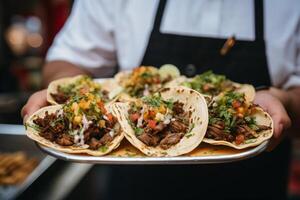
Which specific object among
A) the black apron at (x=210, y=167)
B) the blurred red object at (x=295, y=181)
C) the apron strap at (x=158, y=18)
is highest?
the apron strap at (x=158, y=18)

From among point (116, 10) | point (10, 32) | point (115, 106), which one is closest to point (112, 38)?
point (116, 10)

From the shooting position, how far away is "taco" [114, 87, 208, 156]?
6.18ft

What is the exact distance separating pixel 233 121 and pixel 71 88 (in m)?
0.99

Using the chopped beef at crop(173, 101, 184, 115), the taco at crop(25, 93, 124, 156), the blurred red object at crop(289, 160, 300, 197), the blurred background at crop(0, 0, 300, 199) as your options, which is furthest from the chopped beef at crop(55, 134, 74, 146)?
the blurred red object at crop(289, 160, 300, 197)

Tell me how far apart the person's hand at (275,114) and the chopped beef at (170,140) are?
41 cm

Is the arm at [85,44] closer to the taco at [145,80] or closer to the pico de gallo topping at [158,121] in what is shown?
the taco at [145,80]

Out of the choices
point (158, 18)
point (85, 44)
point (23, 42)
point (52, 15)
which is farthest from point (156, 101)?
point (23, 42)

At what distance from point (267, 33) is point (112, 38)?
3.39ft

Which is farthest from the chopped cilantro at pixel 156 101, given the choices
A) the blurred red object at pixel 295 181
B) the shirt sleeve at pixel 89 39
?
the blurred red object at pixel 295 181

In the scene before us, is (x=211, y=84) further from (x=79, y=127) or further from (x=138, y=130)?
(x=79, y=127)

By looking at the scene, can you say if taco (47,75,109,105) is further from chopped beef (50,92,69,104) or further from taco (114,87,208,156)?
taco (114,87,208,156)

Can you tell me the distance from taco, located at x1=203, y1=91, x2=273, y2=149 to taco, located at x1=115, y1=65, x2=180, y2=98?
0.50 metres

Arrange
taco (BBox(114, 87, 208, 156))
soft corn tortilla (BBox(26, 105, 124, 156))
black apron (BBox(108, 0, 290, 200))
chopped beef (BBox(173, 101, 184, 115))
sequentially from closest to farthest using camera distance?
soft corn tortilla (BBox(26, 105, 124, 156)) → taco (BBox(114, 87, 208, 156)) → chopped beef (BBox(173, 101, 184, 115)) → black apron (BBox(108, 0, 290, 200))

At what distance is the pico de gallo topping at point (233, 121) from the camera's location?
→ 1.93 m
